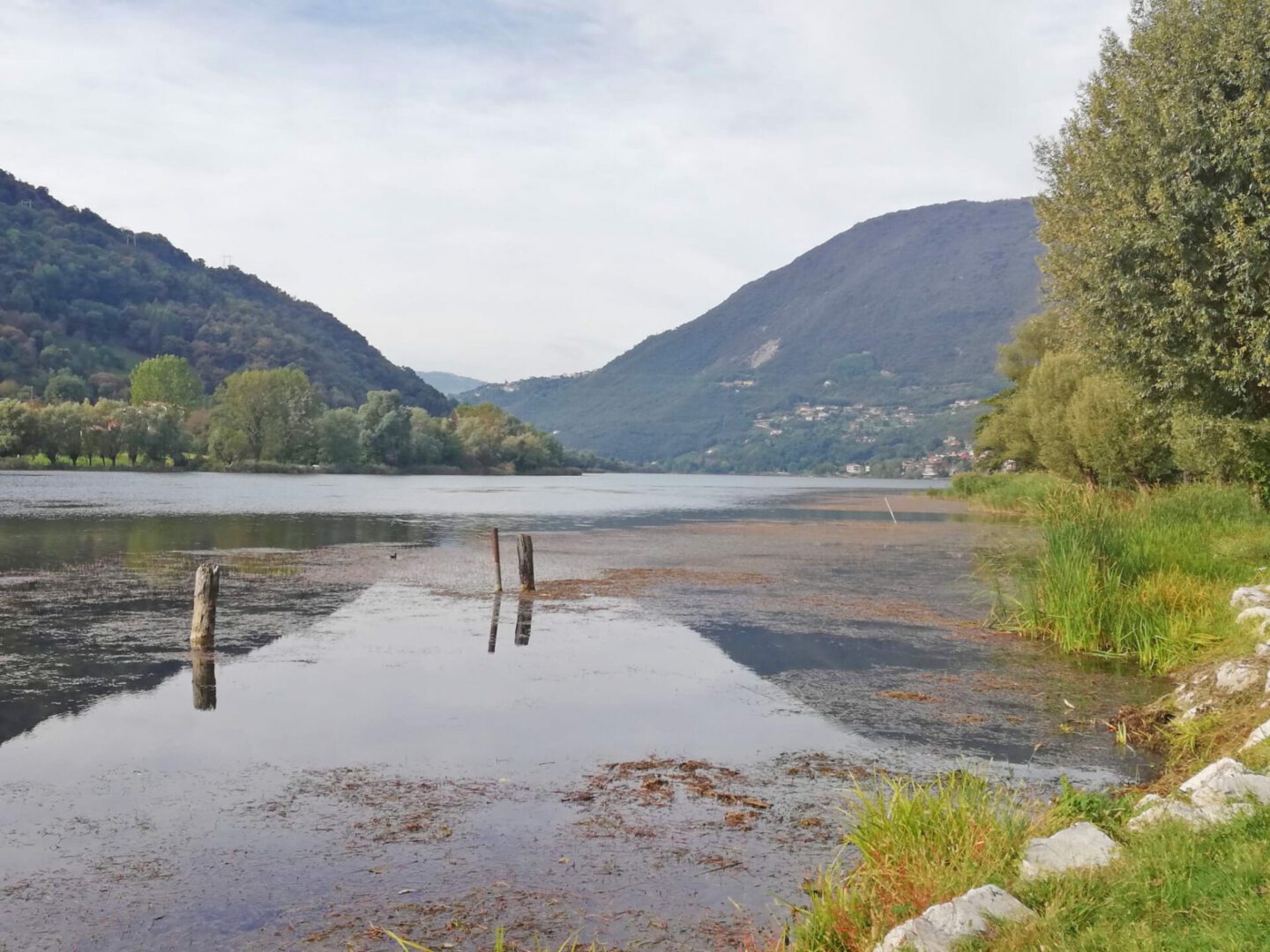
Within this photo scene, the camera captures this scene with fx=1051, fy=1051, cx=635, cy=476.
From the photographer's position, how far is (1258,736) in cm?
886

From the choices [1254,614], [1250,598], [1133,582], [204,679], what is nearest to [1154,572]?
[1133,582]

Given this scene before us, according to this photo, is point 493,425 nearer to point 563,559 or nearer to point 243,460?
point 243,460

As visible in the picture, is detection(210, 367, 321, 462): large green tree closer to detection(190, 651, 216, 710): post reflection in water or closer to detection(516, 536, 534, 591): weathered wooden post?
detection(516, 536, 534, 591): weathered wooden post

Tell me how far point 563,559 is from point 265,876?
2603cm

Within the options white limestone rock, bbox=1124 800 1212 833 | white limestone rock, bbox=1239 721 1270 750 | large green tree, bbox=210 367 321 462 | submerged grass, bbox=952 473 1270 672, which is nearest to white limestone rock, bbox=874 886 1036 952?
white limestone rock, bbox=1124 800 1212 833

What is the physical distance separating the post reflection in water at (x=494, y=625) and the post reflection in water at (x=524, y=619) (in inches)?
15.4

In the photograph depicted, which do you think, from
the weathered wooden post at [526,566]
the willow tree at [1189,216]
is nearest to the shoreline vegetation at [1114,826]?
the willow tree at [1189,216]

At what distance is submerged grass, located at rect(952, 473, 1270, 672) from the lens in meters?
15.9

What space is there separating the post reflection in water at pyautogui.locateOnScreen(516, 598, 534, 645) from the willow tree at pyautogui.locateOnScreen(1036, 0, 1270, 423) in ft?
42.8

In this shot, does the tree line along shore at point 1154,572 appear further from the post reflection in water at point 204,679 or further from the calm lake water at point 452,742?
the post reflection in water at point 204,679

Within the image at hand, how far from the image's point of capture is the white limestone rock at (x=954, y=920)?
17.9 ft

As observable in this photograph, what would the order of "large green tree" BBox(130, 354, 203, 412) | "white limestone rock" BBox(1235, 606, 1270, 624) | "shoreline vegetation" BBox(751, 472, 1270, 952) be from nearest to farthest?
1. "shoreline vegetation" BBox(751, 472, 1270, 952)
2. "white limestone rock" BBox(1235, 606, 1270, 624)
3. "large green tree" BBox(130, 354, 203, 412)

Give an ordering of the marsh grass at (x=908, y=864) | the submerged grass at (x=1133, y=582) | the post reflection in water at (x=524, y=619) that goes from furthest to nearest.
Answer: the post reflection in water at (x=524, y=619) → the submerged grass at (x=1133, y=582) → the marsh grass at (x=908, y=864)

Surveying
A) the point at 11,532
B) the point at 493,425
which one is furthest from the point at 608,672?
the point at 493,425
